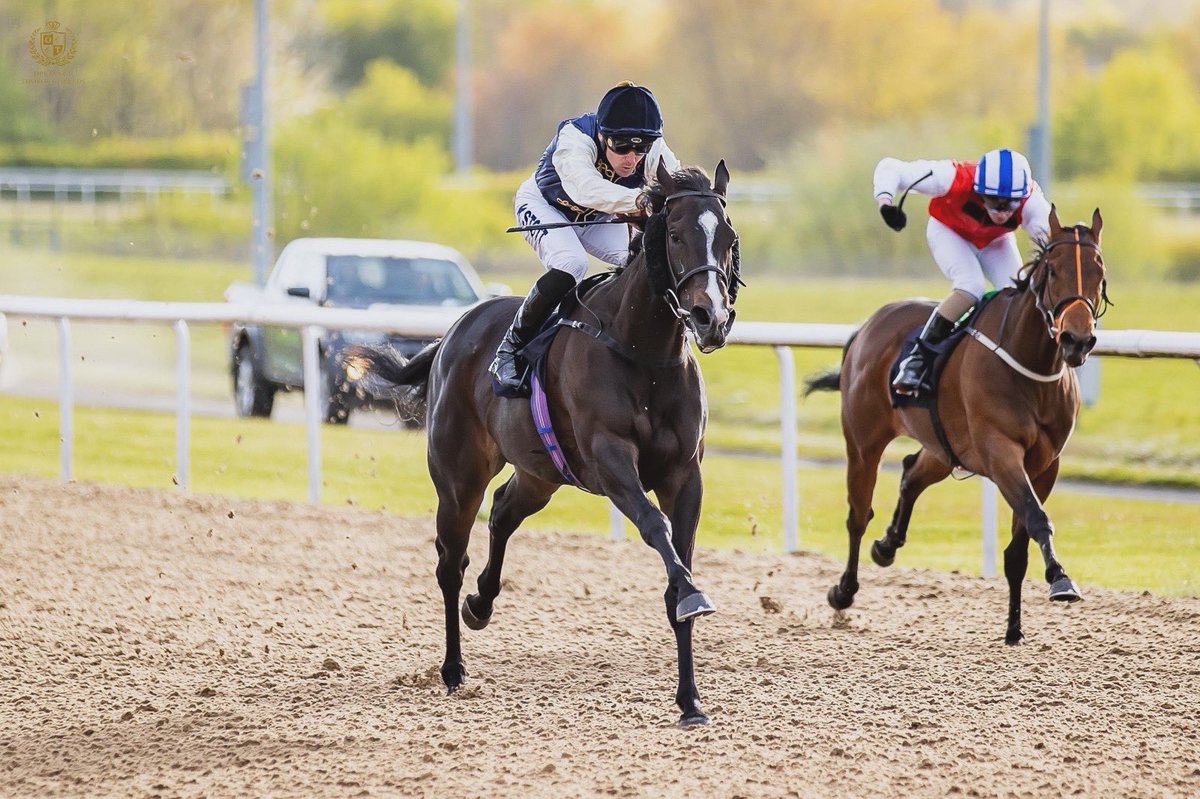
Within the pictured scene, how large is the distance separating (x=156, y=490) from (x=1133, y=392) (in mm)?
10259

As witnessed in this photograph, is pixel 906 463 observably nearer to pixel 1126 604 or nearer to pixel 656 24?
pixel 1126 604

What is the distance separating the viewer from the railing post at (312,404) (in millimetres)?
9414

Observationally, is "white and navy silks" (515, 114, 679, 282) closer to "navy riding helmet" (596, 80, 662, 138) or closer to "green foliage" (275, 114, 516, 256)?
"navy riding helmet" (596, 80, 662, 138)

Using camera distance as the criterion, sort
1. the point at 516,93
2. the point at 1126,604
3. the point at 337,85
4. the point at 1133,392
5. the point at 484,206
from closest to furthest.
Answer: the point at 1126,604
the point at 1133,392
the point at 484,206
the point at 337,85
the point at 516,93

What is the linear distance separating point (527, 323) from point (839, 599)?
2100 millimetres

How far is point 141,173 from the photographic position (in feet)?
104

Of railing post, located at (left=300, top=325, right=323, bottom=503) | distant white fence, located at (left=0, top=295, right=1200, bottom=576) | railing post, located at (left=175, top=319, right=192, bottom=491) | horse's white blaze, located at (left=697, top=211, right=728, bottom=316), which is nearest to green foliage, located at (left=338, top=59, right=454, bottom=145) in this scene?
distant white fence, located at (left=0, top=295, right=1200, bottom=576)

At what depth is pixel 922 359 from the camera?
273 inches

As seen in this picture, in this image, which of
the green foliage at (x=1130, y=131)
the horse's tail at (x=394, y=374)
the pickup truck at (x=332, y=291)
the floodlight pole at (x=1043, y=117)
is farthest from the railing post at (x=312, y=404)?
the green foliage at (x=1130, y=131)

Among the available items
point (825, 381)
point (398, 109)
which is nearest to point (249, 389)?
point (825, 381)

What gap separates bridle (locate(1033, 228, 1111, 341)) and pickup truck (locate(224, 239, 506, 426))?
689 cm

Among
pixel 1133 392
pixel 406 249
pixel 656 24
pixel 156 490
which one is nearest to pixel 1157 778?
pixel 156 490

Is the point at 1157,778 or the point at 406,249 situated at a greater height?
the point at 406,249

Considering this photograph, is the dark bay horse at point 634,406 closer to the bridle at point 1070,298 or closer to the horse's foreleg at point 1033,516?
the horse's foreleg at point 1033,516
